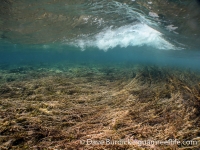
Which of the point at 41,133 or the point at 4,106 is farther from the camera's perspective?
the point at 4,106

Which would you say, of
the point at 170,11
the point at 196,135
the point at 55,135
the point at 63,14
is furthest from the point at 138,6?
the point at 55,135

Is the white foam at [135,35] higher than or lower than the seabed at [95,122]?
higher

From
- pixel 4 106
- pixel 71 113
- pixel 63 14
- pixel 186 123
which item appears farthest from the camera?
pixel 63 14

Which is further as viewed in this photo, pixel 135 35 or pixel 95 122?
pixel 135 35

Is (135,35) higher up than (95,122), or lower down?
higher up

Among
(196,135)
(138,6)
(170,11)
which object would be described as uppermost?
(138,6)

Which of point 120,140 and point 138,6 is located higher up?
point 138,6

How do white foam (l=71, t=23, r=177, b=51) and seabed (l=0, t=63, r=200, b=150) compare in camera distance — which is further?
white foam (l=71, t=23, r=177, b=51)

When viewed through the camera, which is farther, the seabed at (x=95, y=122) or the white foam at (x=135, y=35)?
the white foam at (x=135, y=35)

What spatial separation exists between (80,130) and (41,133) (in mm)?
932

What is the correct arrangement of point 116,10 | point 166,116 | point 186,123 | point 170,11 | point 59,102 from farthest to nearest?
1. point 116,10
2. point 170,11
3. point 59,102
4. point 166,116
5. point 186,123

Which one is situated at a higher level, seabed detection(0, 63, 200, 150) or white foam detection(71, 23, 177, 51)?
white foam detection(71, 23, 177, 51)

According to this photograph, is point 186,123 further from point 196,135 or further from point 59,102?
point 59,102

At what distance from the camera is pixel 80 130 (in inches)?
138
